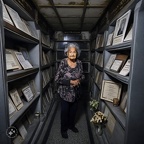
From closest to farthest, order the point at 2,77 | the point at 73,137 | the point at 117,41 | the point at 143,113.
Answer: the point at 2,77, the point at 143,113, the point at 117,41, the point at 73,137

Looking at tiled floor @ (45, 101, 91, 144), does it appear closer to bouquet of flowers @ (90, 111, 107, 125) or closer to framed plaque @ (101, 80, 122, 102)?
bouquet of flowers @ (90, 111, 107, 125)

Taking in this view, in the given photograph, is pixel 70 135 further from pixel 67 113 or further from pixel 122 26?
pixel 122 26

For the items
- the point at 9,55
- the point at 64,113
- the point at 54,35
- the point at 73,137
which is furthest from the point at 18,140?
the point at 54,35

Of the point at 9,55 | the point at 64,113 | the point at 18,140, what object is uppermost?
the point at 9,55

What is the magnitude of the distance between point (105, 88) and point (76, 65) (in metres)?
0.57

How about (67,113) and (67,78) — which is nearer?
(67,78)

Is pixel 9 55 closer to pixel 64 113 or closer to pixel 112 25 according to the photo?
pixel 64 113

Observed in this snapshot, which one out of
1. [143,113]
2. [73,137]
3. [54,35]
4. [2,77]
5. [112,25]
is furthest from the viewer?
[54,35]

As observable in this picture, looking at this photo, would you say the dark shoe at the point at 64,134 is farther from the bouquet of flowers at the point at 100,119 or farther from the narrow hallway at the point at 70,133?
the bouquet of flowers at the point at 100,119

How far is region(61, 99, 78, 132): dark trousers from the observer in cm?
209

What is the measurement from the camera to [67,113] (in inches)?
83.6

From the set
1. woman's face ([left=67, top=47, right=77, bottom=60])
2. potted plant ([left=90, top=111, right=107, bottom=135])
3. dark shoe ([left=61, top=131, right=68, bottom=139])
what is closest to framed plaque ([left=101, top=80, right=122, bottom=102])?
potted plant ([left=90, top=111, right=107, bottom=135])

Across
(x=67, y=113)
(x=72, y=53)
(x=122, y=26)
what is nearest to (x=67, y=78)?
(x=72, y=53)

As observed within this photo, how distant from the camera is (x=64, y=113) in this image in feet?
6.90
